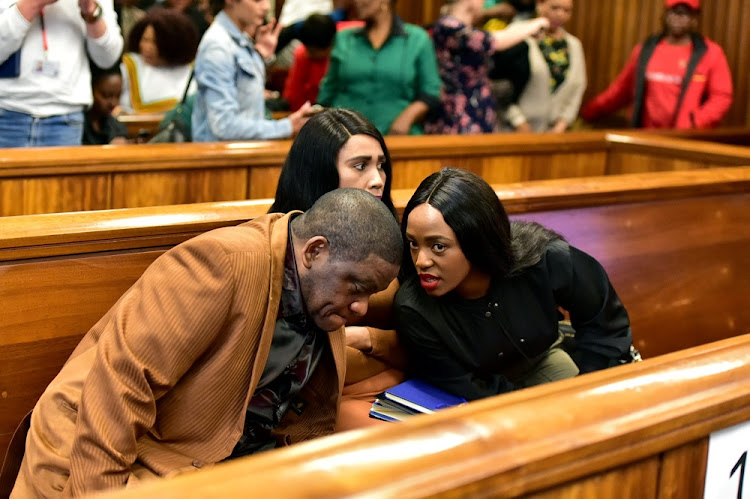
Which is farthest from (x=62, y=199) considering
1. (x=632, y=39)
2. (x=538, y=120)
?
(x=632, y=39)

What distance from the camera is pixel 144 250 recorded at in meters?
2.35

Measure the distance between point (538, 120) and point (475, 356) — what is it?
3226 millimetres

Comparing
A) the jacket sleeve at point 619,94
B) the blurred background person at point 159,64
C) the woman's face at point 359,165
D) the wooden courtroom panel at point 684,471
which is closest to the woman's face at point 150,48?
the blurred background person at point 159,64

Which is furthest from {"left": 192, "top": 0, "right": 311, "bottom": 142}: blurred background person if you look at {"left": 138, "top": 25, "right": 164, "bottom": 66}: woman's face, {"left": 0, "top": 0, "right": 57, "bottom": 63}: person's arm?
{"left": 138, "top": 25, "right": 164, "bottom": 66}: woman's face

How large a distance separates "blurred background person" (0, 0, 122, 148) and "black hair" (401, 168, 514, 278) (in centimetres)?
189

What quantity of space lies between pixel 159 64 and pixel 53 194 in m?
2.59

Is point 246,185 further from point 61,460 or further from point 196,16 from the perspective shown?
point 196,16

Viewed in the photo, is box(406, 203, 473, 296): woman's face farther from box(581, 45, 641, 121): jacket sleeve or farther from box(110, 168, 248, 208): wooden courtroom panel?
box(581, 45, 641, 121): jacket sleeve

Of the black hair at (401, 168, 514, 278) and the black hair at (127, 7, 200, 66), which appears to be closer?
the black hair at (401, 168, 514, 278)

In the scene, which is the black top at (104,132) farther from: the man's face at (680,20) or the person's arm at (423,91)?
the man's face at (680,20)

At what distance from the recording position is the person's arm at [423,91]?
455cm

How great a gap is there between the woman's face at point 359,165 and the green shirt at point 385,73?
187cm

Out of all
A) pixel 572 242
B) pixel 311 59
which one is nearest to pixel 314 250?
pixel 572 242

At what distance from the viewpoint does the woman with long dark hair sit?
238 cm
